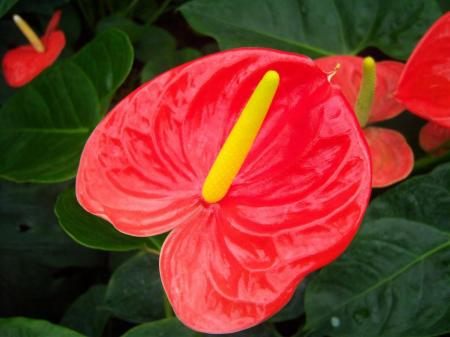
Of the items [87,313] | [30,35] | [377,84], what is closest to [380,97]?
[377,84]

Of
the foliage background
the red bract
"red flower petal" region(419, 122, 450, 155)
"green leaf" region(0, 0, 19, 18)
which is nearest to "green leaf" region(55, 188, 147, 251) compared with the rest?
the foliage background

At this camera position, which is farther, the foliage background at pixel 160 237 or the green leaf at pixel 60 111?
the green leaf at pixel 60 111

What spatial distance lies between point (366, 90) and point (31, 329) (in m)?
0.48

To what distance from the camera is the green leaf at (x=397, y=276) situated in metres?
0.71

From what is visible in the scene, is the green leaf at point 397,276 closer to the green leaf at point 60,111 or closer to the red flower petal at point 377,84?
the red flower petal at point 377,84

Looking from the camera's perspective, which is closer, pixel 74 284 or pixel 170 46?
pixel 74 284

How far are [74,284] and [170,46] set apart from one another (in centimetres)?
51

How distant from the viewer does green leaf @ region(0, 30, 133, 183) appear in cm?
84

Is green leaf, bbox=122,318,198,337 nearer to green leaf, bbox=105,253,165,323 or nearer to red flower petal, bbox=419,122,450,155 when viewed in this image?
green leaf, bbox=105,253,165,323

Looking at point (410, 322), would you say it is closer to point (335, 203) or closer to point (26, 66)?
point (335, 203)

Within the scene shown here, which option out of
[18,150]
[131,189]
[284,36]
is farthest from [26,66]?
[131,189]

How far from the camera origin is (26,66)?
1.10m

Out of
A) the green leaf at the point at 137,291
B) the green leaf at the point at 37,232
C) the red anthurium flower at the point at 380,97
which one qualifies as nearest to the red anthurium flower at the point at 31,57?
the green leaf at the point at 37,232

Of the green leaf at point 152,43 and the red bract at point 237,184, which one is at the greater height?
the red bract at point 237,184
